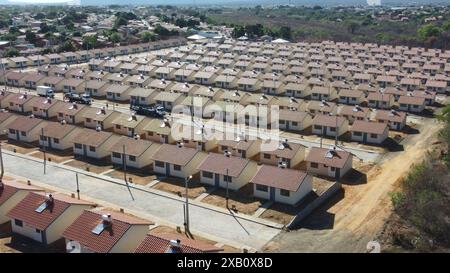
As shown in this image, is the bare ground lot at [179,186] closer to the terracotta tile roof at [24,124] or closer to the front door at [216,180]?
the front door at [216,180]

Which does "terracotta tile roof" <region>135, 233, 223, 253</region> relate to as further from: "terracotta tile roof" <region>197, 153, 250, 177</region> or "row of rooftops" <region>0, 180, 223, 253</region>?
"terracotta tile roof" <region>197, 153, 250, 177</region>

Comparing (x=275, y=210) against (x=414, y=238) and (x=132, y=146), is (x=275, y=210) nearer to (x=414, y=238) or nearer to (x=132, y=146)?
(x=414, y=238)

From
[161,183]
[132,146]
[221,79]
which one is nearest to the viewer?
[161,183]

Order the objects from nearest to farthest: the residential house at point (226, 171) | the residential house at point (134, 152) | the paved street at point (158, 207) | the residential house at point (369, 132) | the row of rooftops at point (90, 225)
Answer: the row of rooftops at point (90, 225) → the paved street at point (158, 207) → the residential house at point (226, 171) → the residential house at point (134, 152) → the residential house at point (369, 132)

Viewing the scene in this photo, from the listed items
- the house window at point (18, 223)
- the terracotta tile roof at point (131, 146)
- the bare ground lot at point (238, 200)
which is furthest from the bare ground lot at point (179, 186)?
the house window at point (18, 223)

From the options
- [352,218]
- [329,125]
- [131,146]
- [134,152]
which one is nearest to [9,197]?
[134,152]

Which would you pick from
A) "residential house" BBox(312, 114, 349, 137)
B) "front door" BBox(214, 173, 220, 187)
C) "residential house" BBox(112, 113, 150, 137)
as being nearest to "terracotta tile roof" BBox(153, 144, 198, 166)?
"front door" BBox(214, 173, 220, 187)

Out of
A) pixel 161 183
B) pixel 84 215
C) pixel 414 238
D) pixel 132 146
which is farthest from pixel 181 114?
pixel 414 238

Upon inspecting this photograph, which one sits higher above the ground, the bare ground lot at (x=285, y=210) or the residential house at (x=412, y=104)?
the residential house at (x=412, y=104)
